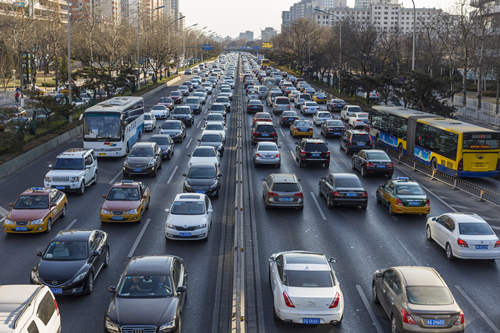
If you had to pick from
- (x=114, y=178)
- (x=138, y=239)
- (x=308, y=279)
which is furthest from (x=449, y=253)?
(x=114, y=178)

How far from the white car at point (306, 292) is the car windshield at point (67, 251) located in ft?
17.6

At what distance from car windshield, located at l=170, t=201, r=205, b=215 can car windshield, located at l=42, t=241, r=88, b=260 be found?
4589 mm

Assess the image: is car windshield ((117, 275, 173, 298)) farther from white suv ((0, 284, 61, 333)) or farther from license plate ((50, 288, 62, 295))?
license plate ((50, 288, 62, 295))

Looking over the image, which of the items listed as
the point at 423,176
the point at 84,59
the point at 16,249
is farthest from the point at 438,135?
the point at 84,59

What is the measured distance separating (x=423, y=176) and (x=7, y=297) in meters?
25.0

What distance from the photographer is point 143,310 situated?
11.8 metres

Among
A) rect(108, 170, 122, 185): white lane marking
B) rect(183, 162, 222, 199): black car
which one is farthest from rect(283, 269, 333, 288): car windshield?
rect(108, 170, 122, 185): white lane marking

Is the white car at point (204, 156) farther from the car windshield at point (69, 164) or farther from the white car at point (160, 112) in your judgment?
the white car at point (160, 112)

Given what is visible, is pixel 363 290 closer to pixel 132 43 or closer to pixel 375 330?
pixel 375 330

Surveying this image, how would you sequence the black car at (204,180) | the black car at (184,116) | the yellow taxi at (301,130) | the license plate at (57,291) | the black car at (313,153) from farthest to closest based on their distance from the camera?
the black car at (184,116), the yellow taxi at (301,130), the black car at (313,153), the black car at (204,180), the license plate at (57,291)

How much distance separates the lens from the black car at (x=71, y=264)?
14023mm

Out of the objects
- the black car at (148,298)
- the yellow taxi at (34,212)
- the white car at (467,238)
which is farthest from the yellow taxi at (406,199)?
the yellow taxi at (34,212)

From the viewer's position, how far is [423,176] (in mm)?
30750

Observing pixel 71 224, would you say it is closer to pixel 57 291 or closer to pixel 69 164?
pixel 69 164
